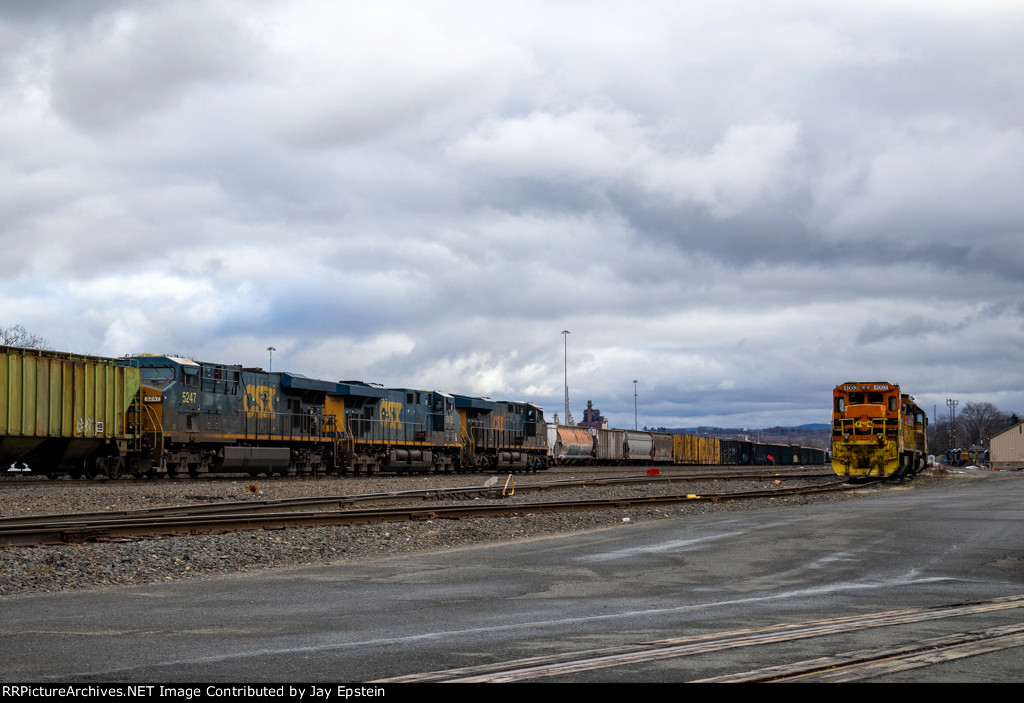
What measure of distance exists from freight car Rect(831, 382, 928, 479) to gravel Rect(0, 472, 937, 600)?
8365 mm

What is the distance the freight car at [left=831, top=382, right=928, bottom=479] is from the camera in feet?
114

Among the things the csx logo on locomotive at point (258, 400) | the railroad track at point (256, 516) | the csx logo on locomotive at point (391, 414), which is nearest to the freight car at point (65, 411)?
the csx logo on locomotive at point (258, 400)

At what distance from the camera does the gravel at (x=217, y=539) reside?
11.4m

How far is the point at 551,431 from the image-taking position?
204 ft

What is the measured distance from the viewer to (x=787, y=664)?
6.25m

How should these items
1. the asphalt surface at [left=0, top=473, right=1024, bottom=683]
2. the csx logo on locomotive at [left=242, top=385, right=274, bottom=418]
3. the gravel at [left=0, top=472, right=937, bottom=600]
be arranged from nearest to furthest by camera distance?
the asphalt surface at [left=0, top=473, right=1024, bottom=683], the gravel at [left=0, top=472, right=937, bottom=600], the csx logo on locomotive at [left=242, top=385, right=274, bottom=418]

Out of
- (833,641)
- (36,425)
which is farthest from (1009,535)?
(36,425)

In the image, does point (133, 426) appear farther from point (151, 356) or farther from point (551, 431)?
point (551, 431)

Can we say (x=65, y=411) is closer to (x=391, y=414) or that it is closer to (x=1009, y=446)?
(x=391, y=414)

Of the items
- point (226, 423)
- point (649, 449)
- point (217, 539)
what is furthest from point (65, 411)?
point (649, 449)

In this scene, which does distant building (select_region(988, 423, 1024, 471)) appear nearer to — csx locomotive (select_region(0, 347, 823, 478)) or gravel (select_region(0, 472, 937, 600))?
csx locomotive (select_region(0, 347, 823, 478))

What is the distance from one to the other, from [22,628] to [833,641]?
6.58 m

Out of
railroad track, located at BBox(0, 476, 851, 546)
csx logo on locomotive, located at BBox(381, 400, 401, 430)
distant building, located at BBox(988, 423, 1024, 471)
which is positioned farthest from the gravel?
distant building, located at BBox(988, 423, 1024, 471)

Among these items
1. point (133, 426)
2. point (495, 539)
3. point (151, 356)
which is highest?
point (151, 356)
